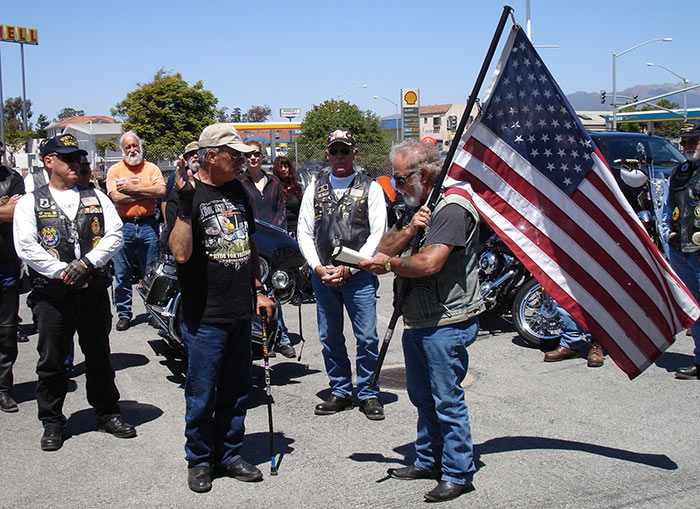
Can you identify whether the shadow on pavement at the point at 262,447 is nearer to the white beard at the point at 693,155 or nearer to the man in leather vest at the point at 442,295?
the man in leather vest at the point at 442,295

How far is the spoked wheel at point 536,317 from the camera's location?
7199mm

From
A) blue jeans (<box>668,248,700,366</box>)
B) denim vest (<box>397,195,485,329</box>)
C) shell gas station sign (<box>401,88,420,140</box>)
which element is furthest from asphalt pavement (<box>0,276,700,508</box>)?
shell gas station sign (<box>401,88,420,140</box>)

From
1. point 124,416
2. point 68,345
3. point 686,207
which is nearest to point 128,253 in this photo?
point 124,416

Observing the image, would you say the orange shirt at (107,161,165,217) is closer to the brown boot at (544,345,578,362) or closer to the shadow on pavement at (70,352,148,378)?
the shadow on pavement at (70,352,148,378)

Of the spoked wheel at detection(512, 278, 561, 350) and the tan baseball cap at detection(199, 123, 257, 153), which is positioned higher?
the tan baseball cap at detection(199, 123, 257, 153)

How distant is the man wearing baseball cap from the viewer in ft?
13.3

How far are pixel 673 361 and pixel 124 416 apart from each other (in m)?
5.06

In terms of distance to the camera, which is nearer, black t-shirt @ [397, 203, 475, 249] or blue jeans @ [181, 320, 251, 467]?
black t-shirt @ [397, 203, 475, 249]

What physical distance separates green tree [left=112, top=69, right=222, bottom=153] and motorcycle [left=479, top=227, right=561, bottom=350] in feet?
118

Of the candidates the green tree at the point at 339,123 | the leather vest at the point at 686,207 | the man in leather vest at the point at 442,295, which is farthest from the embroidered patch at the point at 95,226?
the green tree at the point at 339,123

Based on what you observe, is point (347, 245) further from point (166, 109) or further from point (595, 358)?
point (166, 109)

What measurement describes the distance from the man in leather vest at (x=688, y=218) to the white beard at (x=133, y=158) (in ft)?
18.8

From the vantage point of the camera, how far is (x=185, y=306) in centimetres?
416

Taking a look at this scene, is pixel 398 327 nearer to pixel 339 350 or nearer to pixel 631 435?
pixel 339 350
